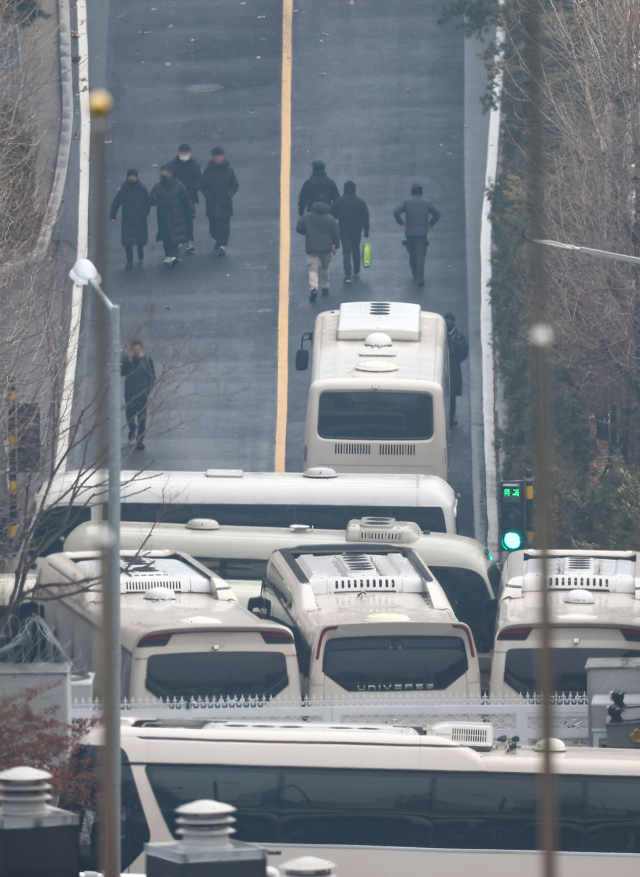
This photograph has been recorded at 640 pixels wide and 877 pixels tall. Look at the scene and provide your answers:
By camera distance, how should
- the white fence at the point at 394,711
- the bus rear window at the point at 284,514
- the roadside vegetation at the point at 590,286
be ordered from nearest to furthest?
the white fence at the point at 394,711 < the bus rear window at the point at 284,514 < the roadside vegetation at the point at 590,286

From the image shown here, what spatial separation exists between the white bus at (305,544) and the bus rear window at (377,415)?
343 centimetres

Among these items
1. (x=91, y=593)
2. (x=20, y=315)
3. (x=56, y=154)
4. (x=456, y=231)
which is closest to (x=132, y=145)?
(x=56, y=154)

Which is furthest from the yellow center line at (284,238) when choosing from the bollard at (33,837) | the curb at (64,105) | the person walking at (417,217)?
the bollard at (33,837)

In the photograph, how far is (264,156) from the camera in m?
39.9

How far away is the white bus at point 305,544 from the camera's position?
60.6 feet

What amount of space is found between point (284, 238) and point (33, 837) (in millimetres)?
30536

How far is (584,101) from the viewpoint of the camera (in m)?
26.8

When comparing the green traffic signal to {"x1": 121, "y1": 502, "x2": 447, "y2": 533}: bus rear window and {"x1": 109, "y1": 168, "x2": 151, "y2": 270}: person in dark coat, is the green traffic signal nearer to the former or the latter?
{"x1": 121, "y1": 502, "x2": 447, "y2": 533}: bus rear window

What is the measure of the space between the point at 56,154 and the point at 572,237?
16.6 metres

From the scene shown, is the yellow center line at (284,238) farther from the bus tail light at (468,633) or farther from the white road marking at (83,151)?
the bus tail light at (468,633)

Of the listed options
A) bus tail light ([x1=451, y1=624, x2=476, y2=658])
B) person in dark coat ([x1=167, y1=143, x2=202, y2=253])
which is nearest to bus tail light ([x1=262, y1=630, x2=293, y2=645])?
bus tail light ([x1=451, y1=624, x2=476, y2=658])

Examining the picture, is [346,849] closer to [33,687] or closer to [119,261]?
[33,687]

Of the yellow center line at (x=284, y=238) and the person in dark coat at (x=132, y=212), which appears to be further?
the person in dark coat at (x=132, y=212)

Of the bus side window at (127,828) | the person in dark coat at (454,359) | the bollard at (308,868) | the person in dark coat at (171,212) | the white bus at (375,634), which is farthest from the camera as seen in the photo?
the person in dark coat at (171,212)
